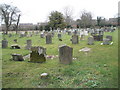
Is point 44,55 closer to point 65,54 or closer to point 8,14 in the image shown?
point 65,54

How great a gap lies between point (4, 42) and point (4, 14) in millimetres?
26923

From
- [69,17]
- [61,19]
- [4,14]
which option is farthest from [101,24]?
[4,14]

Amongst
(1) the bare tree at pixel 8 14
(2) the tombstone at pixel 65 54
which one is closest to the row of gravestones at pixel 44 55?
(2) the tombstone at pixel 65 54

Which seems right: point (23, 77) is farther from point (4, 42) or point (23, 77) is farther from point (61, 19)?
point (61, 19)

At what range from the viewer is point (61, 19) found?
156ft

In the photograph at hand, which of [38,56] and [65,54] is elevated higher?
[65,54]

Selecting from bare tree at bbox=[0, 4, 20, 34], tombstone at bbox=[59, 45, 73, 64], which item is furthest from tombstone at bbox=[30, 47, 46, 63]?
Result: bare tree at bbox=[0, 4, 20, 34]

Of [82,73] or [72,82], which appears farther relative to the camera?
[82,73]

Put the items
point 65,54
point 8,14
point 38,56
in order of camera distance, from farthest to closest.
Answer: point 8,14 → point 38,56 → point 65,54

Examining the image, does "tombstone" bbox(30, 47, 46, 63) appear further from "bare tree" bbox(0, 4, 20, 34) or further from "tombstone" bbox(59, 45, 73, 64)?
"bare tree" bbox(0, 4, 20, 34)

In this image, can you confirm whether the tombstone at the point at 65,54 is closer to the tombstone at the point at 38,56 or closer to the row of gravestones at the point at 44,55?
the row of gravestones at the point at 44,55

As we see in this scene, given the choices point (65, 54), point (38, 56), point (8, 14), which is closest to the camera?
point (65, 54)

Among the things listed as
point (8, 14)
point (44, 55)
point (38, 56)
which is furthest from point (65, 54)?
point (8, 14)

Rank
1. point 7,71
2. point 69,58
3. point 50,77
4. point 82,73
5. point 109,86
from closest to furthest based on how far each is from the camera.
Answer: point 109,86, point 50,77, point 82,73, point 7,71, point 69,58
